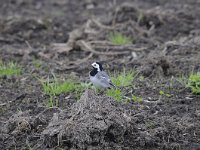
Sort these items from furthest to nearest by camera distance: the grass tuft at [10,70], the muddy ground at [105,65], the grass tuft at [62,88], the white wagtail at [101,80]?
the grass tuft at [10,70]
the grass tuft at [62,88]
the white wagtail at [101,80]
the muddy ground at [105,65]

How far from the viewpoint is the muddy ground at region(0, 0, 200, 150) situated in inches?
227

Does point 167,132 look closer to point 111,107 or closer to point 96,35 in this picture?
point 111,107

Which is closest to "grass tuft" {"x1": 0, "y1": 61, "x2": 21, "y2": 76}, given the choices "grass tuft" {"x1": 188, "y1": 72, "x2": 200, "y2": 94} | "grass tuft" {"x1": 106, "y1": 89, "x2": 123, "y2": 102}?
"grass tuft" {"x1": 106, "y1": 89, "x2": 123, "y2": 102}

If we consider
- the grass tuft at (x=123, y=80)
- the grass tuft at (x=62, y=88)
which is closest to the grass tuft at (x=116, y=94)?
the grass tuft at (x=123, y=80)

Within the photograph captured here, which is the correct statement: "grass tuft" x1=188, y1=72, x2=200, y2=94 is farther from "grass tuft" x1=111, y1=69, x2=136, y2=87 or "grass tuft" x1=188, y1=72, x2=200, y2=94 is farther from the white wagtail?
the white wagtail

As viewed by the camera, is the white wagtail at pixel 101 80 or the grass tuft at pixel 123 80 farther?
the grass tuft at pixel 123 80

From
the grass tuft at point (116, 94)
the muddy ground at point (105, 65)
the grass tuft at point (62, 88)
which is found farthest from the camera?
the grass tuft at point (62, 88)

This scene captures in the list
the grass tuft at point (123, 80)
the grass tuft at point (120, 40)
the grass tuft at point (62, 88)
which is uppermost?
the grass tuft at point (120, 40)

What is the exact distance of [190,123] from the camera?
624 centimetres

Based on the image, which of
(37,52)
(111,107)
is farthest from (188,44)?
(111,107)

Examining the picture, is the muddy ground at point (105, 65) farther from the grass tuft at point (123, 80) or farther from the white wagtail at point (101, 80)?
the white wagtail at point (101, 80)

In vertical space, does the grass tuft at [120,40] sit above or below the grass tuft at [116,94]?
above

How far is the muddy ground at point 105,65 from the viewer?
5.76 metres

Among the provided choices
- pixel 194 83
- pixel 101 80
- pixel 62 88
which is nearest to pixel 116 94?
pixel 101 80
